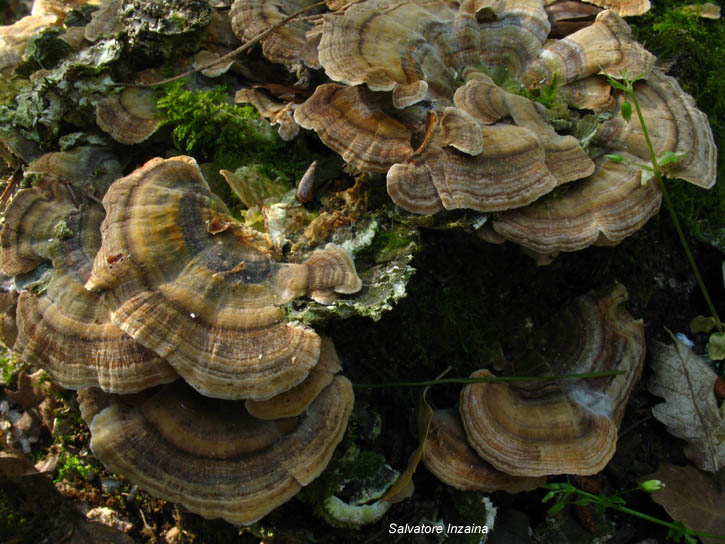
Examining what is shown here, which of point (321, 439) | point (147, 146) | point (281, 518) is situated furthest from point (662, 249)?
point (147, 146)

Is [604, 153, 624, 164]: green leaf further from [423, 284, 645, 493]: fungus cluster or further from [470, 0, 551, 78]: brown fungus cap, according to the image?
[423, 284, 645, 493]: fungus cluster

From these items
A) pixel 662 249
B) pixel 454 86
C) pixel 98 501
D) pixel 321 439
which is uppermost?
pixel 454 86

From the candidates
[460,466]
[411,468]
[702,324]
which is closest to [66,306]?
[411,468]

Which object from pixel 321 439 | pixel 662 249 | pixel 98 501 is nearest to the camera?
pixel 321 439

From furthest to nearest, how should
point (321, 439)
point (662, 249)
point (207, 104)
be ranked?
point (662, 249) → point (207, 104) → point (321, 439)

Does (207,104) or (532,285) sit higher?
(207,104)

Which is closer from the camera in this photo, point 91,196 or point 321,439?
point 321,439

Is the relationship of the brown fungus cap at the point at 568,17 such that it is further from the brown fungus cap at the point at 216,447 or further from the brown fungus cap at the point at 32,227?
the brown fungus cap at the point at 32,227

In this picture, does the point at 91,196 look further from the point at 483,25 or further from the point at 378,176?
the point at 483,25
